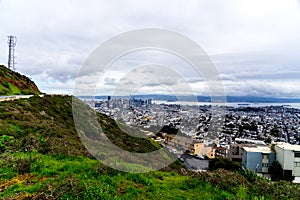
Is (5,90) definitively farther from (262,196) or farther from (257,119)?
(257,119)

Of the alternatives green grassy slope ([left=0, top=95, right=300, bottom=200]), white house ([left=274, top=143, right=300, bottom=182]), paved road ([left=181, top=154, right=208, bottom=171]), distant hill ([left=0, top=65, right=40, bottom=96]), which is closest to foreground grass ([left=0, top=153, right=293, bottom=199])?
green grassy slope ([left=0, top=95, right=300, bottom=200])

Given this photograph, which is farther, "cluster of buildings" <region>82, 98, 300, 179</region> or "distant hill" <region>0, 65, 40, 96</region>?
"distant hill" <region>0, 65, 40, 96</region>

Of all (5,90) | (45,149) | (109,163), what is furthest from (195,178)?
(5,90)

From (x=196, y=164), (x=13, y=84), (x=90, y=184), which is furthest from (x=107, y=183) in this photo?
(x=13, y=84)

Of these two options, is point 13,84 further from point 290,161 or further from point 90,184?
point 90,184

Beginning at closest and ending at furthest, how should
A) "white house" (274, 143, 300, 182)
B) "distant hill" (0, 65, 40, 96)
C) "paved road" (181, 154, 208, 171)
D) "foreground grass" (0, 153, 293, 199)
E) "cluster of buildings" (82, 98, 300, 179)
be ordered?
"foreground grass" (0, 153, 293, 199) → "cluster of buildings" (82, 98, 300, 179) → "white house" (274, 143, 300, 182) → "paved road" (181, 154, 208, 171) → "distant hill" (0, 65, 40, 96)

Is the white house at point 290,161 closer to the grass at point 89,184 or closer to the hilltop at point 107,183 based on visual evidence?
the hilltop at point 107,183

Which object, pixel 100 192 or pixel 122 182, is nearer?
pixel 100 192

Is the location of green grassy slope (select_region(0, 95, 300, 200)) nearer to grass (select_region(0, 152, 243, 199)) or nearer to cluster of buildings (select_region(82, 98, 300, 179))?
grass (select_region(0, 152, 243, 199))
